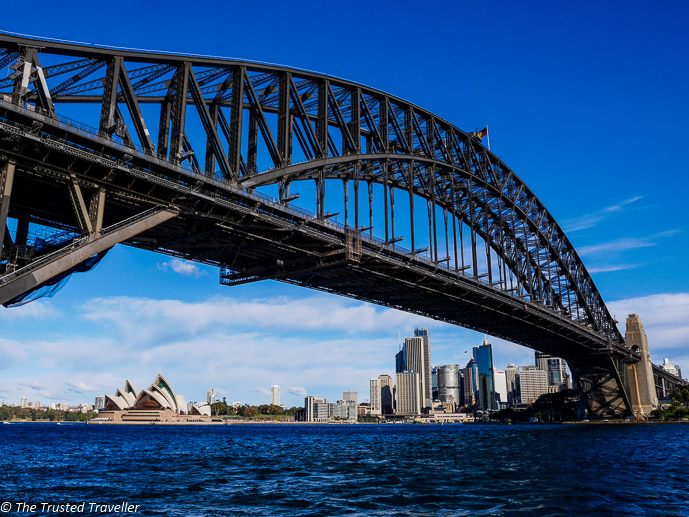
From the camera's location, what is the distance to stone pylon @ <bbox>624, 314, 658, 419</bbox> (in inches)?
4304

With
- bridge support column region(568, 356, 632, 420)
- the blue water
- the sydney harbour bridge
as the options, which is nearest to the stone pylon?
bridge support column region(568, 356, 632, 420)

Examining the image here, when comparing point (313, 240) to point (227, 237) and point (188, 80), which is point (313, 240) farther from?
point (188, 80)

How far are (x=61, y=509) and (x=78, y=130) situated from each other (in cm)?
1724

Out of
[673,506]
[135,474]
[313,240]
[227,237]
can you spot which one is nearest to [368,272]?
[313,240]

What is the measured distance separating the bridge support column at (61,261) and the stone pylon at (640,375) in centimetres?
10397

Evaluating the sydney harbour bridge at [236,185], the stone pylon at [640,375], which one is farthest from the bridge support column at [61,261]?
the stone pylon at [640,375]

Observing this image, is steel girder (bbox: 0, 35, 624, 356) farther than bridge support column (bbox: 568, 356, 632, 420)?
No

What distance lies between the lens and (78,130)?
28.3 meters

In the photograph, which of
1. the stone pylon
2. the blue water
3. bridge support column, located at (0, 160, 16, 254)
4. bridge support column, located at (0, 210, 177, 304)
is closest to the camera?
the blue water

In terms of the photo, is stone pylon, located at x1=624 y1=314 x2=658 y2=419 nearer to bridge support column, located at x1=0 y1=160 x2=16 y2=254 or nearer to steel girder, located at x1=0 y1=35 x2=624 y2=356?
steel girder, located at x1=0 y1=35 x2=624 y2=356

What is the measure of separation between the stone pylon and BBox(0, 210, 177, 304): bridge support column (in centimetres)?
10397

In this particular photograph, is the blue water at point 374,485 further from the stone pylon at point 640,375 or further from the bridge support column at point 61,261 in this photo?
the stone pylon at point 640,375

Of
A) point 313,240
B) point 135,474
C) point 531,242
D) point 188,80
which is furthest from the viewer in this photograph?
point 531,242

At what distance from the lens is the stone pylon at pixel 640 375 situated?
10931 cm
